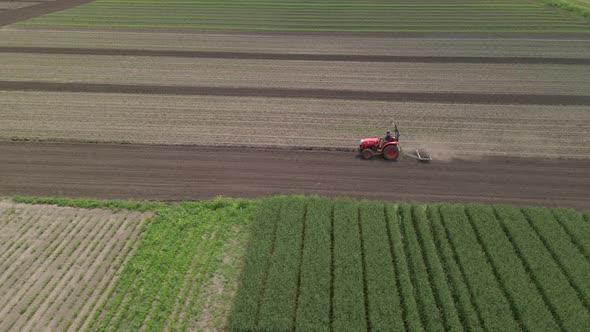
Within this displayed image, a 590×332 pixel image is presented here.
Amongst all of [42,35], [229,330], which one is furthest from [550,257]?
[42,35]

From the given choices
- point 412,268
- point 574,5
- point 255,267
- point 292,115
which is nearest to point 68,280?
point 255,267

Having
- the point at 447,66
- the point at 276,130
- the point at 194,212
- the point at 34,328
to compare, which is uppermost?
the point at 447,66

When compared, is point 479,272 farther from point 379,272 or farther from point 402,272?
point 379,272

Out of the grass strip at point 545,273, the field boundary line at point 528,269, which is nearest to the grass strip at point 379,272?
the field boundary line at point 528,269

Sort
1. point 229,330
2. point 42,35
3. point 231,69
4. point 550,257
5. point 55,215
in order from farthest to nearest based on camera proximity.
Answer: point 42,35, point 231,69, point 55,215, point 550,257, point 229,330

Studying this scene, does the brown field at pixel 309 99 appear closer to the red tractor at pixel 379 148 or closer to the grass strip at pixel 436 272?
the red tractor at pixel 379 148

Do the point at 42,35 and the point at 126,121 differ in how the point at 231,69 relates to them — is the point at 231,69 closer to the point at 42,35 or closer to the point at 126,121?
the point at 126,121
